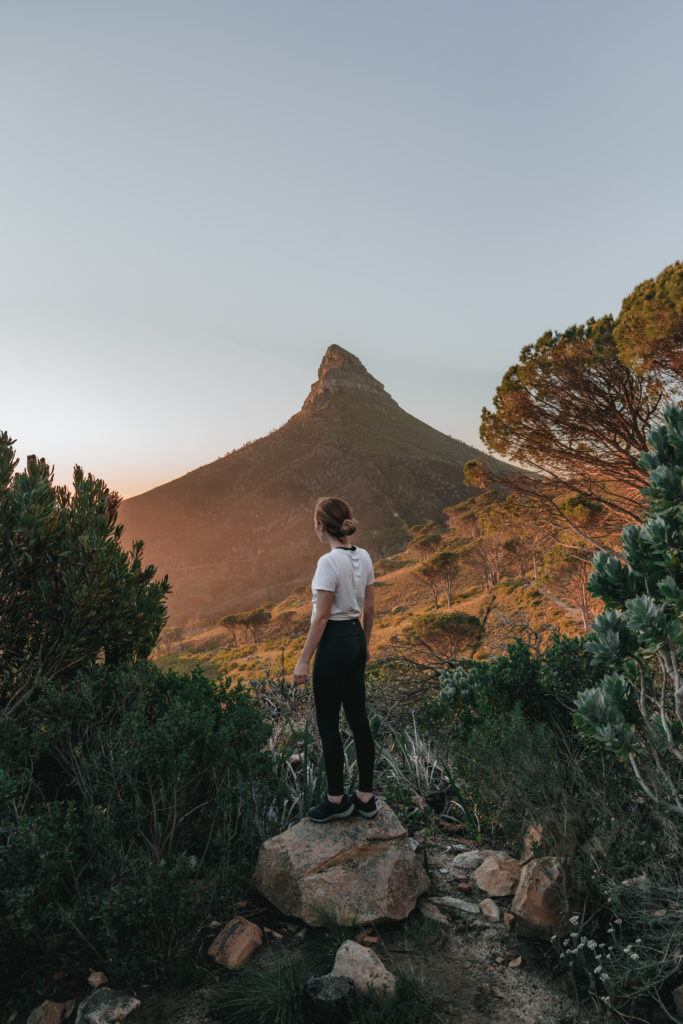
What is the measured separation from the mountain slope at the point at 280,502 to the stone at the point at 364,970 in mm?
65286

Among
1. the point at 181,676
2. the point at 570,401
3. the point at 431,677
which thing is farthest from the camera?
the point at 570,401

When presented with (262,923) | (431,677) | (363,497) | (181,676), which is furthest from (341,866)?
(363,497)

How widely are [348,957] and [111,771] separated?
1571 mm

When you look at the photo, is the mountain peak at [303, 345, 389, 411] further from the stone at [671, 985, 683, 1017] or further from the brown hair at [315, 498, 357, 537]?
the stone at [671, 985, 683, 1017]

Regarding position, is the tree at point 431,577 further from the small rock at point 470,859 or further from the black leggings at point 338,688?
the black leggings at point 338,688

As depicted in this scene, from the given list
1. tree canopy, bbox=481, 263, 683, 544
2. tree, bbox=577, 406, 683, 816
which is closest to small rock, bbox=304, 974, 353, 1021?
tree, bbox=577, 406, 683, 816

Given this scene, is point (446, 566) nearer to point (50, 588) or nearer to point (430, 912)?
point (50, 588)

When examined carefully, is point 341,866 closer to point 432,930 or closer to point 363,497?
point 432,930

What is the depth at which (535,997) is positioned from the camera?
103 inches

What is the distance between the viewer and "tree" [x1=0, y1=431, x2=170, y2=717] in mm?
4277

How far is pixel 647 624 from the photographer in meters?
2.62

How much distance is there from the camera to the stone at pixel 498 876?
11.3 ft

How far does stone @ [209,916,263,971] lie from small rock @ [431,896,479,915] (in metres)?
1.07

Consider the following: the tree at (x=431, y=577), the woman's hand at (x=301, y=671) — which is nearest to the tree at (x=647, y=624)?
the woman's hand at (x=301, y=671)
